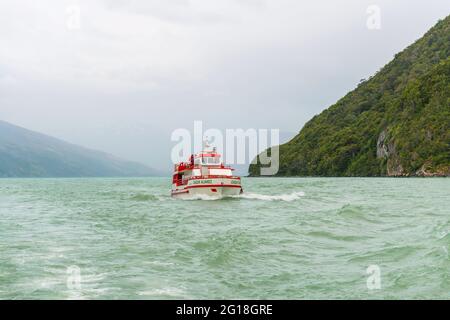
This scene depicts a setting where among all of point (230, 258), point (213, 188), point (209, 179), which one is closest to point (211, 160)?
point (209, 179)

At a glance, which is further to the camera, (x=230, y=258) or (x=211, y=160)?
(x=211, y=160)

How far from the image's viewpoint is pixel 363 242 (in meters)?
25.5

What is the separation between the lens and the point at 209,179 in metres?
60.3

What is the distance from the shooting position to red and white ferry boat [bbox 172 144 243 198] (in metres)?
60.4

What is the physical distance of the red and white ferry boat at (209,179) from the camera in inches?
2377

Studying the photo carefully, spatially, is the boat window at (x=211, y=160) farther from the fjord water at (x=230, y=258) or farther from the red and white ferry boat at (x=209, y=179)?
the fjord water at (x=230, y=258)

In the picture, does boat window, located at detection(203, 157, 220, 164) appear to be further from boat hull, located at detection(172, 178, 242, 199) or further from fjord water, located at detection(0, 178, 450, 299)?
fjord water, located at detection(0, 178, 450, 299)

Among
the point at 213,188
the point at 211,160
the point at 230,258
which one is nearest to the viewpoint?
the point at 230,258

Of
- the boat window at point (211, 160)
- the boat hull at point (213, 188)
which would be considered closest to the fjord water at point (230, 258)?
the boat hull at point (213, 188)

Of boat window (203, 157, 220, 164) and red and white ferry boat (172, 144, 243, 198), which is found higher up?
boat window (203, 157, 220, 164)

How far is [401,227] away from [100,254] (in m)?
17.6

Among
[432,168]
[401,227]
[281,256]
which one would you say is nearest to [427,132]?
[432,168]

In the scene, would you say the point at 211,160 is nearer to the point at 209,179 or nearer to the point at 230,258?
the point at 209,179

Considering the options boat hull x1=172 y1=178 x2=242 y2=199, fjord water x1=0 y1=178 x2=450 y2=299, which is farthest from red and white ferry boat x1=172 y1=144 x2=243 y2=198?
fjord water x1=0 y1=178 x2=450 y2=299
